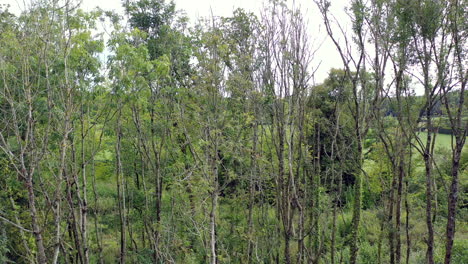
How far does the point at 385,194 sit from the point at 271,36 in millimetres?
7191

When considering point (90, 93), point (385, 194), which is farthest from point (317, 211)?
point (90, 93)

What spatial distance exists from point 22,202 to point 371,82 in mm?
12240

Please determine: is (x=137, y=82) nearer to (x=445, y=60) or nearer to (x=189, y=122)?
(x=189, y=122)

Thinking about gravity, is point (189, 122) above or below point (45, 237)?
above

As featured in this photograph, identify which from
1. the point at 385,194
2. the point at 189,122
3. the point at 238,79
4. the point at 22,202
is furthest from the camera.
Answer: the point at 385,194

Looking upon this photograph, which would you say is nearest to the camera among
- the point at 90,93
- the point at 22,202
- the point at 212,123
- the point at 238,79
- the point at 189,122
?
the point at 90,93

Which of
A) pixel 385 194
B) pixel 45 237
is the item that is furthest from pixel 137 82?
pixel 385 194

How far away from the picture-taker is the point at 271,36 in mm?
10164

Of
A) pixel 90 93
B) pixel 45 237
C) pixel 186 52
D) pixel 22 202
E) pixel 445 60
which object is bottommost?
pixel 45 237

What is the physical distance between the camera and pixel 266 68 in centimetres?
1032

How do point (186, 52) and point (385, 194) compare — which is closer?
point (186, 52)

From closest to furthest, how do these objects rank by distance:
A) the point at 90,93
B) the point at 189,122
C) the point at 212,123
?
the point at 90,93, the point at 212,123, the point at 189,122

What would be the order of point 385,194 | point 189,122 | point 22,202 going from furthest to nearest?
point 385,194, point 22,202, point 189,122

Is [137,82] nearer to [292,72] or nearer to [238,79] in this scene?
[238,79]
